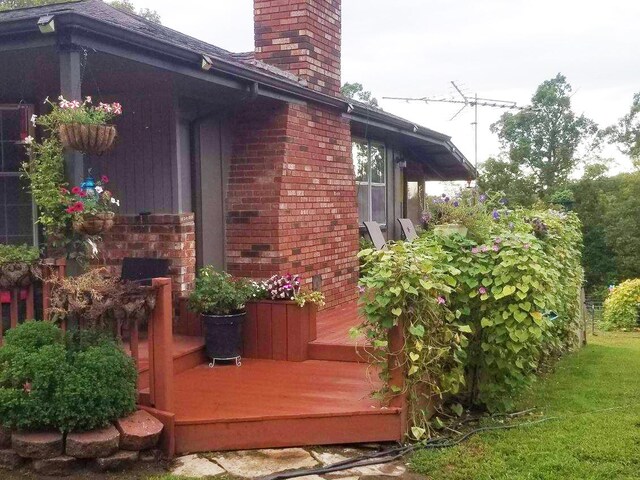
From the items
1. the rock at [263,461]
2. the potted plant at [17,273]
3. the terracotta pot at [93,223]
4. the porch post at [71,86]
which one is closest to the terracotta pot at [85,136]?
the porch post at [71,86]

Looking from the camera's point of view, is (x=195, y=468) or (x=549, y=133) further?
(x=549, y=133)

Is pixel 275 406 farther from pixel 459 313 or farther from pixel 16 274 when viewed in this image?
pixel 16 274

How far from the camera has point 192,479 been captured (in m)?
3.78

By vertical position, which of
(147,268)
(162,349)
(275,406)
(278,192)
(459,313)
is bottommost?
(275,406)

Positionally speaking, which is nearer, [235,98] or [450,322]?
[450,322]

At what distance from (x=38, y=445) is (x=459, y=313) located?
2.76 metres

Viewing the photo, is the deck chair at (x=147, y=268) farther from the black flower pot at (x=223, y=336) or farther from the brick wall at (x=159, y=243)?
the black flower pot at (x=223, y=336)

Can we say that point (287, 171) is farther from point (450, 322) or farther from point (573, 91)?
point (573, 91)

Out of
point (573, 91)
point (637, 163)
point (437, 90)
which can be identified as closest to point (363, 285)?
point (437, 90)

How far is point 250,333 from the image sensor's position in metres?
5.98

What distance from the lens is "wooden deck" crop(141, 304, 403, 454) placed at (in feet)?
14.0

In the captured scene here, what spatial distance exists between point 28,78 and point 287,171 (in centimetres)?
249

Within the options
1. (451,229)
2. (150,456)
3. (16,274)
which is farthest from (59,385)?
(451,229)

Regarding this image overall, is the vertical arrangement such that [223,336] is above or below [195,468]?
above
